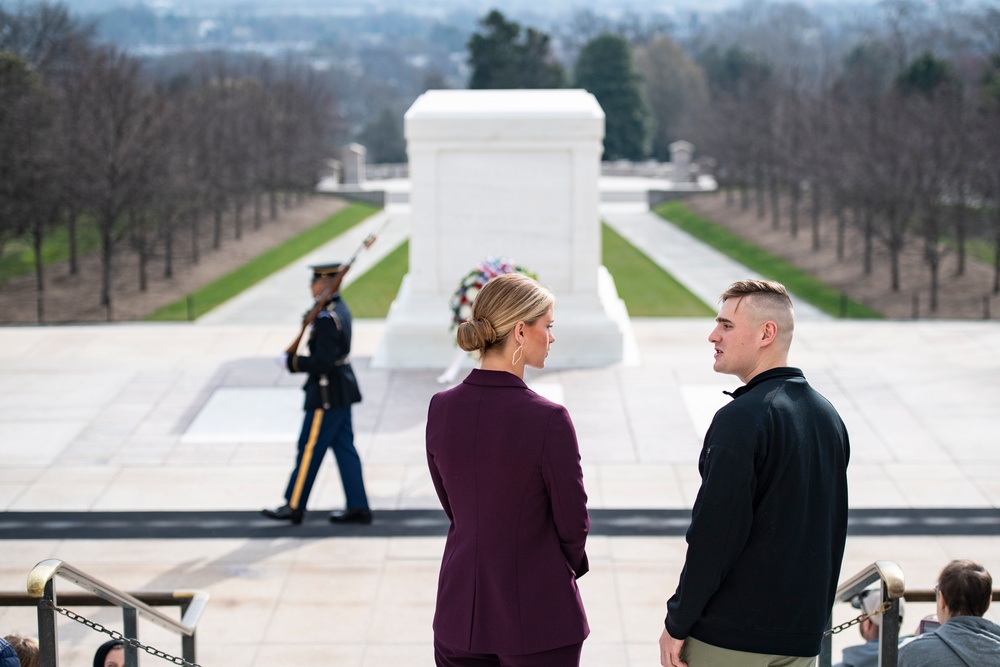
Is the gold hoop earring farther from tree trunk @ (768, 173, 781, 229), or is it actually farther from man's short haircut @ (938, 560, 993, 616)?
tree trunk @ (768, 173, 781, 229)

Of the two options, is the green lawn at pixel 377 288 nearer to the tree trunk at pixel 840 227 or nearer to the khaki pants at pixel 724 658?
the tree trunk at pixel 840 227

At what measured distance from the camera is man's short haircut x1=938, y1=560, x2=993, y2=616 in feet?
13.2

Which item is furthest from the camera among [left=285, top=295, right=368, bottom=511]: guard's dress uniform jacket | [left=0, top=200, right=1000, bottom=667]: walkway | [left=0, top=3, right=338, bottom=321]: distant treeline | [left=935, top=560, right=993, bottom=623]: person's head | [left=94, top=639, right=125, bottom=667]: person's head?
[left=0, top=3, right=338, bottom=321]: distant treeline

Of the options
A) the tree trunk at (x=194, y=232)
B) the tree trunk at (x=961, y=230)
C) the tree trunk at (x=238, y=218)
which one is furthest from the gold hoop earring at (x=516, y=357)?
the tree trunk at (x=238, y=218)

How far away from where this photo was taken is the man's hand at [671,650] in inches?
130

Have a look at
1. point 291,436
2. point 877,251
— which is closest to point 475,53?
point 877,251

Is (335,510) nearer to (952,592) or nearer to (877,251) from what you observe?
(952,592)

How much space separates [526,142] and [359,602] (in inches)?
237

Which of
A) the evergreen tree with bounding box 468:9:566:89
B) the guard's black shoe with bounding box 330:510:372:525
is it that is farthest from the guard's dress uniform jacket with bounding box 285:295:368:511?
the evergreen tree with bounding box 468:9:566:89

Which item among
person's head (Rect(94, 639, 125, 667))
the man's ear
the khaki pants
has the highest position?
the man's ear

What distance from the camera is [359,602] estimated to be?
646 cm

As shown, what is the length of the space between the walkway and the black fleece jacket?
2.56m

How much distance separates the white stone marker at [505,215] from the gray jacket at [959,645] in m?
7.46

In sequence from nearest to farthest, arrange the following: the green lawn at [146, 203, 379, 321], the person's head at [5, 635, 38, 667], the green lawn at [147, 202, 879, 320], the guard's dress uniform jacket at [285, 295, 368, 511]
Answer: the person's head at [5, 635, 38, 667] < the guard's dress uniform jacket at [285, 295, 368, 511] < the green lawn at [147, 202, 879, 320] < the green lawn at [146, 203, 379, 321]
